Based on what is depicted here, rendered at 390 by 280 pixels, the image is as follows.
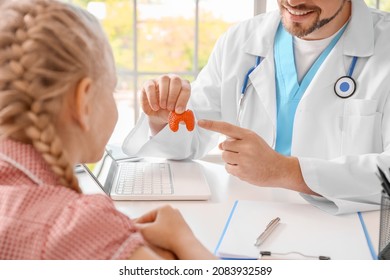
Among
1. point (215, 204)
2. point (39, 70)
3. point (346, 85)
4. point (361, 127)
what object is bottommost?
point (215, 204)

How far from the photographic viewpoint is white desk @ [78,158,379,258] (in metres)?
1.11

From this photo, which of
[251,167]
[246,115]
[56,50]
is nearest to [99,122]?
[56,50]

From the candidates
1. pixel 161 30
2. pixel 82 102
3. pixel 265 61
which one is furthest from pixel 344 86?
pixel 161 30

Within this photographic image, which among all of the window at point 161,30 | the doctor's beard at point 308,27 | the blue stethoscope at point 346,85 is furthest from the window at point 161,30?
the blue stethoscope at point 346,85

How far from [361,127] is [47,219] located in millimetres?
1004

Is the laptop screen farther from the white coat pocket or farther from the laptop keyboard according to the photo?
the white coat pocket

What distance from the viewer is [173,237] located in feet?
2.97

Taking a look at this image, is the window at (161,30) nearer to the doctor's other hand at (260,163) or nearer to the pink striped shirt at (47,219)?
the doctor's other hand at (260,163)

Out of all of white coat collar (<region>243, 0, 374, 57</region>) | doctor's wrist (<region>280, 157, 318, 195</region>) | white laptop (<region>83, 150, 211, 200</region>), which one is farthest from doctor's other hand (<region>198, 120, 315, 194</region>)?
white coat collar (<region>243, 0, 374, 57</region>)

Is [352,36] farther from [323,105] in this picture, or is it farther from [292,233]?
[292,233]

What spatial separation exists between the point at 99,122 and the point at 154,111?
0.67 m

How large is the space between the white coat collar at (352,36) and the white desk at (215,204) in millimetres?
448

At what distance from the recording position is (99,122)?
0.89 metres

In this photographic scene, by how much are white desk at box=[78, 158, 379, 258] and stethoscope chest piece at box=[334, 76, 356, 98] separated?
350 millimetres
